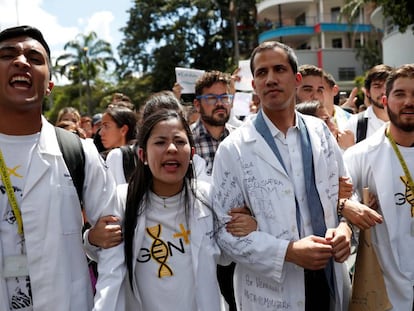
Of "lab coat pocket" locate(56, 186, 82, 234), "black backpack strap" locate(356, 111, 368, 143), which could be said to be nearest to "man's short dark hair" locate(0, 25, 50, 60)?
"lab coat pocket" locate(56, 186, 82, 234)

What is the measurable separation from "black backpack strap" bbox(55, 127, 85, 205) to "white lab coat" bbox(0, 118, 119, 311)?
0.02m

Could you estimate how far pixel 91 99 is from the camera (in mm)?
38531

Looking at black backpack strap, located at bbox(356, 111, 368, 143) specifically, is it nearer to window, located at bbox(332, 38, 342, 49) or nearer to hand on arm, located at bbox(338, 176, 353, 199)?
hand on arm, located at bbox(338, 176, 353, 199)

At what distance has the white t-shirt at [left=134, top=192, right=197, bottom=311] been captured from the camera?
2.33 m

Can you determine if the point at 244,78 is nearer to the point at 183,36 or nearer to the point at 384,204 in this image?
the point at 384,204

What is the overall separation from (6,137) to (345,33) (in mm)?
32674

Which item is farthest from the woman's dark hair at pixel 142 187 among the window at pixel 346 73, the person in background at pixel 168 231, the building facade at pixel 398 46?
the window at pixel 346 73

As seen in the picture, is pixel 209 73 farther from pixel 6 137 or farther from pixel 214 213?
pixel 6 137

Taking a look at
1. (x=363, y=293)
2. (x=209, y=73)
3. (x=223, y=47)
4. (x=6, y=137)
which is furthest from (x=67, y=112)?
(x=223, y=47)

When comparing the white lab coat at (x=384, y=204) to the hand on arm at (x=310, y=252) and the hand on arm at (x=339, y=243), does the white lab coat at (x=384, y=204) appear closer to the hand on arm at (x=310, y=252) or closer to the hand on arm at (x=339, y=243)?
the hand on arm at (x=339, y=243)

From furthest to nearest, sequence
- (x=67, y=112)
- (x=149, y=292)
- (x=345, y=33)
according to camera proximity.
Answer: (x=345, y=33)
(x=67, y=112)
(x=149, y=292)

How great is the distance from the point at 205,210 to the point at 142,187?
14.7 inches

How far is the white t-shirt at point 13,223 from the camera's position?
77.7 inches

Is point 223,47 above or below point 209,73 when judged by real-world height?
above
